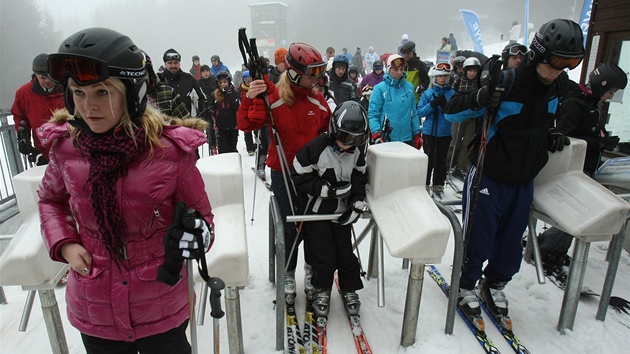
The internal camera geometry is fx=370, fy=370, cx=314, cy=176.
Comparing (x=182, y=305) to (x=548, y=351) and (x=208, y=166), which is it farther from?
(x=548, y=351)

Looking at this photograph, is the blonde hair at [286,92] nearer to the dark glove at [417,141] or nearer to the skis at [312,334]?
the skis at [312,334]

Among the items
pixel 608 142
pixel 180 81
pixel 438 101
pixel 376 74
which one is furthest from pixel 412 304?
pixel 376 74

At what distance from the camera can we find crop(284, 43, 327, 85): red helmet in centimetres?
329

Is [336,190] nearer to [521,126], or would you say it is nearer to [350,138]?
[350,138]

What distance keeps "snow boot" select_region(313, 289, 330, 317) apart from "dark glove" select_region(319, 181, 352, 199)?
0.96 metres

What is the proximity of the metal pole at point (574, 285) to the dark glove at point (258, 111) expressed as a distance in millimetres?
3012

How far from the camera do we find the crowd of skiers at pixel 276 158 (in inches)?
64.0

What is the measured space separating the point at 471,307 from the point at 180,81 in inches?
250

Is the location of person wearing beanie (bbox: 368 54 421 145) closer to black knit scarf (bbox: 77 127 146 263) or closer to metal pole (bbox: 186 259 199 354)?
metal pole (bbox: 186 259 199 354)

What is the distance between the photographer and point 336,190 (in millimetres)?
3135

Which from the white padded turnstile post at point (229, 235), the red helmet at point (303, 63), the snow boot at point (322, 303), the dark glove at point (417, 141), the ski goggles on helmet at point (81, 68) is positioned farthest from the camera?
the dark glove at point (417, 141)

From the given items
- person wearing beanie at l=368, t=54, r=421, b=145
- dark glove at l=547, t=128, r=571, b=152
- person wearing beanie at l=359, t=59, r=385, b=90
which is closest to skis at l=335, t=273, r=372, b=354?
dark glove at l=547, t=128, r=571, b=152

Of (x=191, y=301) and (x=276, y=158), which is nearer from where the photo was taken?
(x=191, y=301)

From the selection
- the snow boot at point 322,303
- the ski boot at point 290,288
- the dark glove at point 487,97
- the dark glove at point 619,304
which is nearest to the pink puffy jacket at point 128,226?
the snow boot at point 322,303
